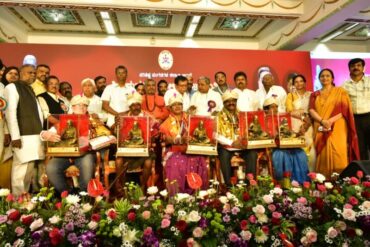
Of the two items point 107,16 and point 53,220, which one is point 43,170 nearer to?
point 53,220

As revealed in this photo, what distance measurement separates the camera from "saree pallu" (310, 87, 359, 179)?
4.11 metres

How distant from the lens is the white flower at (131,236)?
73.7 inches

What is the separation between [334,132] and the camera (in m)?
4.16

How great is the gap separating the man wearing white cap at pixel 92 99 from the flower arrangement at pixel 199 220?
234 centimetres

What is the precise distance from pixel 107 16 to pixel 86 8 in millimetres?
1100

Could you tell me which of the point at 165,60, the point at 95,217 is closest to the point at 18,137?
the point at 95,217

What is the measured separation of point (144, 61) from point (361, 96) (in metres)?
4.38

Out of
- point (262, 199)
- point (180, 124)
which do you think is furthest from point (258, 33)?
point (262, 199)

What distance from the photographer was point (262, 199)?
2.16 meters

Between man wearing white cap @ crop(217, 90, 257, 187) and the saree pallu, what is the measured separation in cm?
110

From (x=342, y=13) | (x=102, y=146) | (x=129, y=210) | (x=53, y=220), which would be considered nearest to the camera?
(x=53, y=220)

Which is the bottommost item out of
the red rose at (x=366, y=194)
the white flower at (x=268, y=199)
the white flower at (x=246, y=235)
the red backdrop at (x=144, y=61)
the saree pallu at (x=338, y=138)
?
the white flower at (x=246, y=235)

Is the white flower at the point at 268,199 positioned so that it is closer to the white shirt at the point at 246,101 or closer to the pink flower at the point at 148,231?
the pink flower at the point at 148,231

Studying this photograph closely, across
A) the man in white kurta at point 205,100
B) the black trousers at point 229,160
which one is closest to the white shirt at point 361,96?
the black trousers at point 229,160
